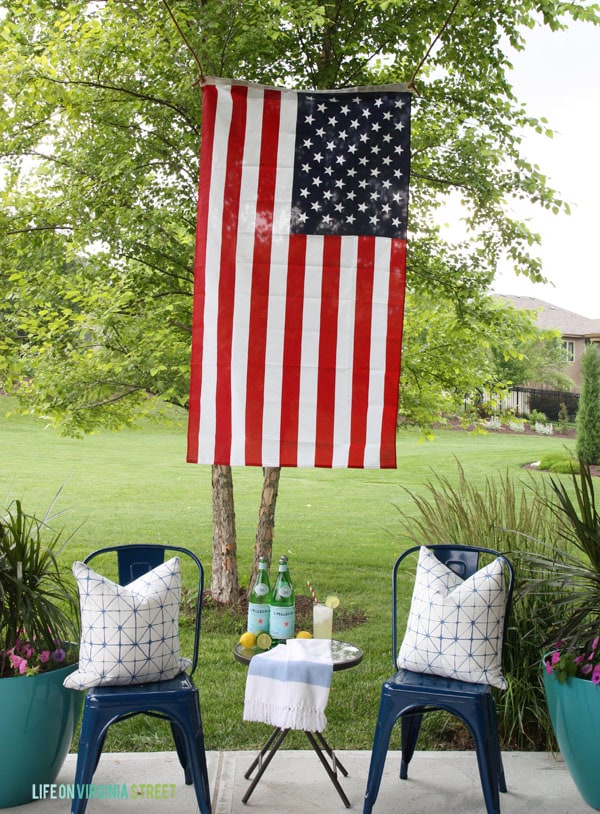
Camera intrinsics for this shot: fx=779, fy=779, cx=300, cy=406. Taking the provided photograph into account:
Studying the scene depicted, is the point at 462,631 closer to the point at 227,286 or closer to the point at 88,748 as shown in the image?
the point at 88,748

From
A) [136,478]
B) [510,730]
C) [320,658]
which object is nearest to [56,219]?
[320,658]

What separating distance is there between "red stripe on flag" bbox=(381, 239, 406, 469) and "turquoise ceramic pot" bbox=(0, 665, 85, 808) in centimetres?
148

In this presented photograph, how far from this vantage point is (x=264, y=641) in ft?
9.62

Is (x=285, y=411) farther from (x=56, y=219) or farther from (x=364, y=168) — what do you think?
(x=56, y=219)

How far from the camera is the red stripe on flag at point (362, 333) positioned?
3105 mm

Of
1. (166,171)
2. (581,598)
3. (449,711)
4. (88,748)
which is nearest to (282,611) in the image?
(449,711)

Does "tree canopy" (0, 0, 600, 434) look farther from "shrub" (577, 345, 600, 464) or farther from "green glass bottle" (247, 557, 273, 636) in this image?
"shrub" (577, 345, 600, 464)

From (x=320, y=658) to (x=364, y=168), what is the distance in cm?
192

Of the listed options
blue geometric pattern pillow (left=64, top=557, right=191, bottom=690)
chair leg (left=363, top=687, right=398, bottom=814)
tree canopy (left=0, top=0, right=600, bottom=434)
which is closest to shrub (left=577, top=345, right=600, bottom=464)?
tree canopy (left=0, top=0, right=600, bottom=434)

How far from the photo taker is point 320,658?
277 cm

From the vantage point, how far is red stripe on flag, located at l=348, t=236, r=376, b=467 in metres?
3.11

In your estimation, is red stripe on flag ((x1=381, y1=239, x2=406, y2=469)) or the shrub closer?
red stripe on flag ((x1=381, y1=239, x2=406, y2=469))

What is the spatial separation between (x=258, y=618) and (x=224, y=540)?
2942mm

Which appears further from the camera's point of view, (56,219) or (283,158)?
(56,219)
